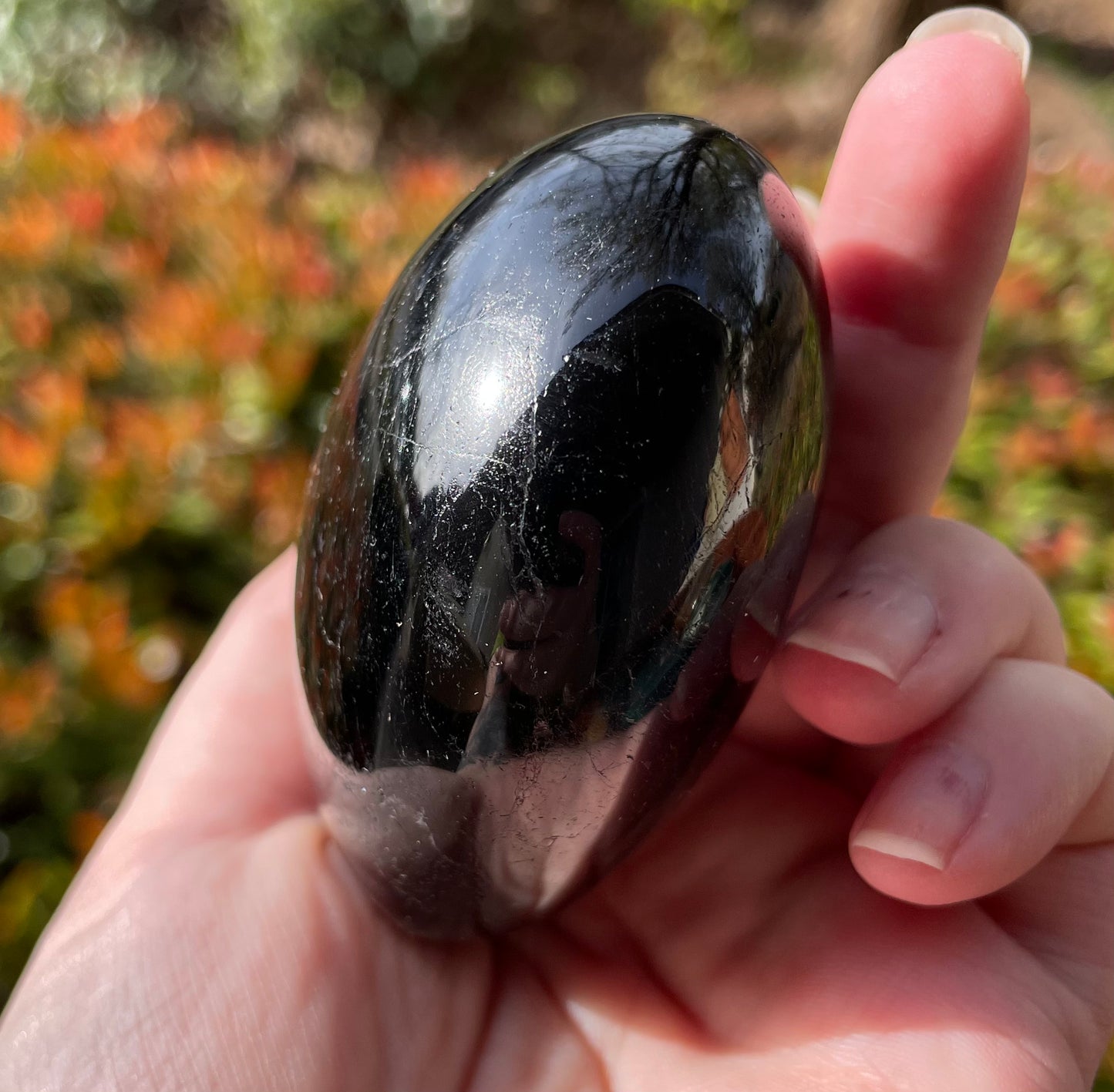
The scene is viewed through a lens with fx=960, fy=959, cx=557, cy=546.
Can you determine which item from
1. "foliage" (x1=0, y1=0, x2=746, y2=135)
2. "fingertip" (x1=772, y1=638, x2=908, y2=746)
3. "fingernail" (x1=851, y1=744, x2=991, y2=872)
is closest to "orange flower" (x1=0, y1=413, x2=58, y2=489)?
"fingertip" (x1=772, y1=638, x2=908, y2=746)

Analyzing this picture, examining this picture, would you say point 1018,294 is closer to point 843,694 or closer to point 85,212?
point 843,694

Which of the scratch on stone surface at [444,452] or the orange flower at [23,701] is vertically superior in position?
the scratch on stone surface at [444,452]

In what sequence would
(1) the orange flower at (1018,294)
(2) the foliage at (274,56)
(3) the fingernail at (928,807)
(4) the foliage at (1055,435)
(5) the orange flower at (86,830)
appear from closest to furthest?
(3) the fingernail at (928,807), (5) the orange flower at (86,830), (4) the foliage at (1055,435), (1) the orange flower at (1018,294), (2) the foliage at (274,56)

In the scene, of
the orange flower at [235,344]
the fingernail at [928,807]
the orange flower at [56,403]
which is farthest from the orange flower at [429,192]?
the fingernail at [928,807]

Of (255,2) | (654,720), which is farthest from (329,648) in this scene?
(255,2)

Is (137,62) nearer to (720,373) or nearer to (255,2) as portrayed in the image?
(255,2)

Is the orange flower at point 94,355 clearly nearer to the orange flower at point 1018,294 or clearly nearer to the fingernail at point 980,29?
the fingernail at point 980,29

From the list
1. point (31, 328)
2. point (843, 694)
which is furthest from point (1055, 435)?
point (31, 328)
